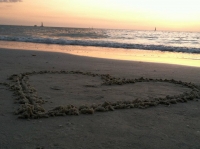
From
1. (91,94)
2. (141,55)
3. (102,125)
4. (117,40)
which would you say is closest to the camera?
(102,125)

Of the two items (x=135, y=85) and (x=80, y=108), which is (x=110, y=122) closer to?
(x=80, y=108)

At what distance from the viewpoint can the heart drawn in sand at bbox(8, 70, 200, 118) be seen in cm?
472

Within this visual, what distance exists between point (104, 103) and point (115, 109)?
28 centimetres

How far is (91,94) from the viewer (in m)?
6.13

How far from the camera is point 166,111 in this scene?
505cm

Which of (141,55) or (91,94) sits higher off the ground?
(141,55)

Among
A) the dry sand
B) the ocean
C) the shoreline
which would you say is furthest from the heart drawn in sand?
the ocean

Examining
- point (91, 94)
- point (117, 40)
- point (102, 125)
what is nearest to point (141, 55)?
point (91, 94)

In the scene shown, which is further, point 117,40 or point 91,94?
point 117,40

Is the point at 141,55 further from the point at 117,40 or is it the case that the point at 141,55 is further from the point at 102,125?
the point at 117,40

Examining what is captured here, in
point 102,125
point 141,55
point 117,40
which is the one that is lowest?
point 102,125

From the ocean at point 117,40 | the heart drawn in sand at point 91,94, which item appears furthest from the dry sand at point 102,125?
the ocean at point 117,40

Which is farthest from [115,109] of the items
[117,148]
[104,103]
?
[117,148]

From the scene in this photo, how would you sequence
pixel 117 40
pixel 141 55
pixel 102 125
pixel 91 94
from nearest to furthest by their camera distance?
pixel 102 125
pixel 91 94
pixel 141 55
pixel 117 40
